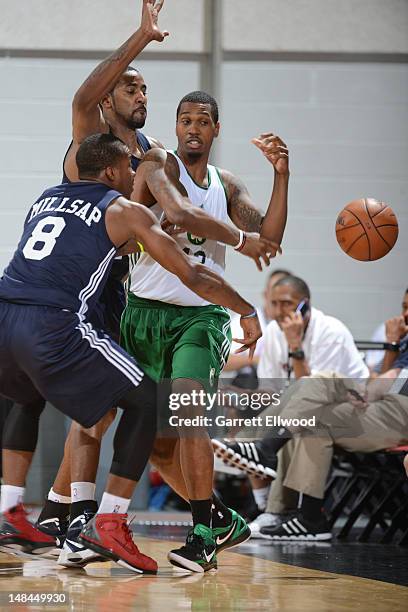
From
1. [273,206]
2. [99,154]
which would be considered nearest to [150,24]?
[99,154]

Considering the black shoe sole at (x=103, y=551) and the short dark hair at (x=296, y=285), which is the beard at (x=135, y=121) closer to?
the black shoe sole at (x=103, y=551)

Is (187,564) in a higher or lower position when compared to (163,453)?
lower

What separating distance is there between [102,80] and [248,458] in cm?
273

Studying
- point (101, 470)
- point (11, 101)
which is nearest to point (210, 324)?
point (101, 470)

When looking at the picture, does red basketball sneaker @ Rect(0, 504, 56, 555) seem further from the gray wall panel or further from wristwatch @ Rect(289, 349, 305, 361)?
the gray wall panel

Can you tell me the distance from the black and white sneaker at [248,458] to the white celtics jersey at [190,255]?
1887 mm

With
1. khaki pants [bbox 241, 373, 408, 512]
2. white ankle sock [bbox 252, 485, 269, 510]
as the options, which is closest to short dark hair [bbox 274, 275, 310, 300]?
khaki pants [bbox 241, 373, 408, 512]

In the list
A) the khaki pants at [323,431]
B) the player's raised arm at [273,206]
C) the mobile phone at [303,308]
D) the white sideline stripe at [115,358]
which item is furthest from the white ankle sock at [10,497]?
the mobile phone at [303,308]

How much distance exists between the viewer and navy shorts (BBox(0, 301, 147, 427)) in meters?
3.88

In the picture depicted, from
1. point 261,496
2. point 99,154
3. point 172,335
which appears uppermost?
point 99,154

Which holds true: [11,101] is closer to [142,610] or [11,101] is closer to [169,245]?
[169,245]

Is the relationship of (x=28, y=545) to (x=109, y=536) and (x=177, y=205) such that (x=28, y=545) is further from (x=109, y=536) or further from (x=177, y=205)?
(x=177, y=205)

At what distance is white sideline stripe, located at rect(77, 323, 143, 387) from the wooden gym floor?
29.2 inches

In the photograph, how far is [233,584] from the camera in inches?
154
